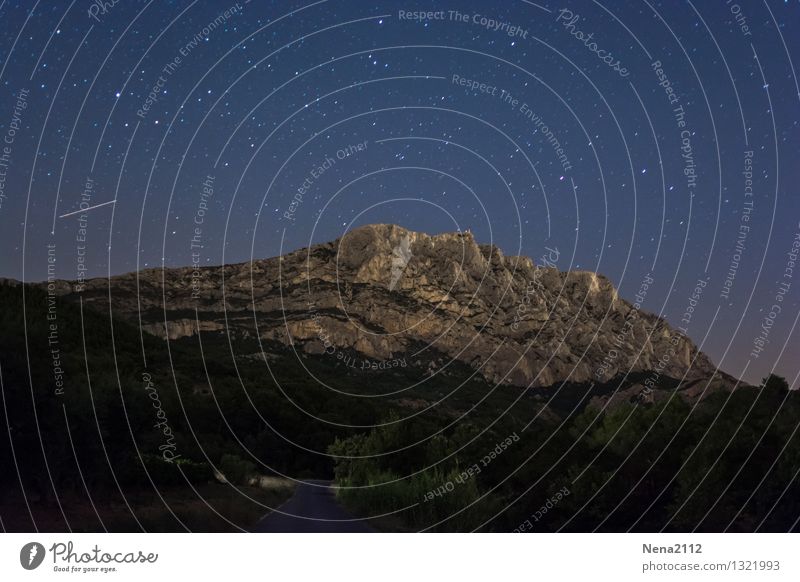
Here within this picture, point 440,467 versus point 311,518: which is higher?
point 440,467

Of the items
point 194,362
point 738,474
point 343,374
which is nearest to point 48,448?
point 738,474
